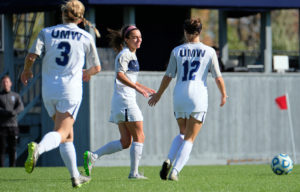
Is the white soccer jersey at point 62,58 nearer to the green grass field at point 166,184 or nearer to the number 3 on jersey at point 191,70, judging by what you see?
the green grass field at point 166,184

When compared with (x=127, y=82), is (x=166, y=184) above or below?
below

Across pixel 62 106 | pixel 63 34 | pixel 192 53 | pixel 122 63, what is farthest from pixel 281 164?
pixel 63 34

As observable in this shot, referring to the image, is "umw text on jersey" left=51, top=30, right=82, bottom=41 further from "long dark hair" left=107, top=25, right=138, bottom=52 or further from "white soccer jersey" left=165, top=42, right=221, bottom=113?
"long dark hair" left=107, top=25, right=138, bottom=52

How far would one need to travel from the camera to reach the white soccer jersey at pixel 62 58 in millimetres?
8758

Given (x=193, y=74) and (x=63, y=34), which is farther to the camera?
(x=193, y=74)

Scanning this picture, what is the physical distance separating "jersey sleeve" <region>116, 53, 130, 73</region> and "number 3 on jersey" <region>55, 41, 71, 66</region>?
6.62 ft

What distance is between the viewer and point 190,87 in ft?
32.8

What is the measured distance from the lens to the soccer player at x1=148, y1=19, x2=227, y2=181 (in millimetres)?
9953

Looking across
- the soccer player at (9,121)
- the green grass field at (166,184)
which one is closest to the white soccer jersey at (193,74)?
the green grass field at (166,184)

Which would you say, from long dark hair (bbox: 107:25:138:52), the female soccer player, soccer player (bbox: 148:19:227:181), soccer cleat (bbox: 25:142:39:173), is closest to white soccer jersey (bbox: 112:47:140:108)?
the female soccer player

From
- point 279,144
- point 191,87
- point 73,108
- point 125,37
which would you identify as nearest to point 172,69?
point 191,87

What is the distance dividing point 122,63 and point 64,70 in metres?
2.11

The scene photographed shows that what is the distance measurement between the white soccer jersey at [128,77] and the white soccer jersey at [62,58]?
1939mm

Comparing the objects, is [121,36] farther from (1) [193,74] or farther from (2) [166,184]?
(2) [166,184]
